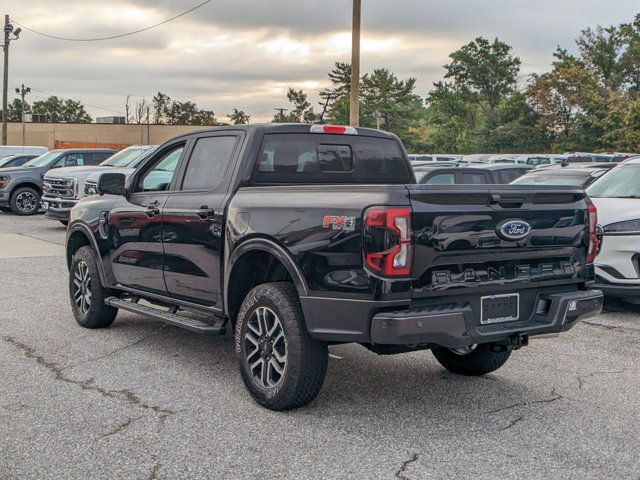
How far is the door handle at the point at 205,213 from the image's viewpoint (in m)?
5.73

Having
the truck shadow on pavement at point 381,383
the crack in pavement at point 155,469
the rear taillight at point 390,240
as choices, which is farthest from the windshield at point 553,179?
the crack in pavement at point 155,469

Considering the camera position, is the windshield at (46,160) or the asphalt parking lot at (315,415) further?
the windshield at (46,160)

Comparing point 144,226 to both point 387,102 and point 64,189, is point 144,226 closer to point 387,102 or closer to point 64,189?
point 64,189

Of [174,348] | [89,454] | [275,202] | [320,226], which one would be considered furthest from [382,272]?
[174,348]

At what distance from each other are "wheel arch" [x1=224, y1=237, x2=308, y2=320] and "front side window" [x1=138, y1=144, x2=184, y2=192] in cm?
141

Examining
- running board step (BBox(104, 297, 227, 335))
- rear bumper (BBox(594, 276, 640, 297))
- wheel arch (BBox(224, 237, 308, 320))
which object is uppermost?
wheel arch (BBox(224, 237, 308, 320))

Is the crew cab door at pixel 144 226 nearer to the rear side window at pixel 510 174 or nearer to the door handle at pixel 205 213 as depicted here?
the door handle at pixel 205 213

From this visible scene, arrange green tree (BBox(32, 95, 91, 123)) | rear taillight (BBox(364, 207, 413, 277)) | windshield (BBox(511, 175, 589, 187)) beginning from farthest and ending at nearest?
green tree (BBox(32, 95, 91, 123)), windshield (BBox(511, 175, 589, 187)), rear taillight (BBox(364, 207, 413, 277))

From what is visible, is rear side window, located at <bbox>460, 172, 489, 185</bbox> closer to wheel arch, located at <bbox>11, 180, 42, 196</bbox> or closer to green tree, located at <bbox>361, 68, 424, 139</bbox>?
wheel arch, located at <bbox>11, 180, 42, 196</bbox>

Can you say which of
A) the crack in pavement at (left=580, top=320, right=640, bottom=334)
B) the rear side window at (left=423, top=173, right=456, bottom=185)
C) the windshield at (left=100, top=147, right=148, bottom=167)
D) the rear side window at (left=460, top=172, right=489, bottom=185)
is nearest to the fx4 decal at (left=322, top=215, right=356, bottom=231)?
the crack in pavement at (left=580, top=320, right=640, bottom=334)

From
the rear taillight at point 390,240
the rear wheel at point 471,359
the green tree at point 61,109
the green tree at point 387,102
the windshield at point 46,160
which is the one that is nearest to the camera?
the rear taillight at point 390,240

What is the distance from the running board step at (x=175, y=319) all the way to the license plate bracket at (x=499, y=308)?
1.96 metres

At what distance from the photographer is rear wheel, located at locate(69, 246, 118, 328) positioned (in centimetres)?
744

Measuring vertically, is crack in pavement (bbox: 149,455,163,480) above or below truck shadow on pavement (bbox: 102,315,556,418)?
above
